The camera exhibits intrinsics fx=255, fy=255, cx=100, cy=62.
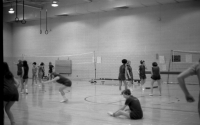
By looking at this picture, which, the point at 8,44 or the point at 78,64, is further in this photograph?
the point at 8,44

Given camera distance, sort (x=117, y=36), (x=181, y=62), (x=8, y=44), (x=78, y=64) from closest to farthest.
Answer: (x=181, y=62), (x=117, y=36), (x=78, y=64), (x=8, y=44)

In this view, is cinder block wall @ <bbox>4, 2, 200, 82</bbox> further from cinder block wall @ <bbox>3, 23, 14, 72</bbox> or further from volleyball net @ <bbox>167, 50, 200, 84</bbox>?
cinder block wall @ <bbox>3, 23, 14, 72</bbox>

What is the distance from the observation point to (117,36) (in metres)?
22.0

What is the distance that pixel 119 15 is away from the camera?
21906mm

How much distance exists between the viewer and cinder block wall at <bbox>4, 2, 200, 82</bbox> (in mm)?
19219

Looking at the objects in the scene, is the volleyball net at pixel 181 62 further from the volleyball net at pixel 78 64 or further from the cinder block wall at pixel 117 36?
the volleyball net at pixel 78 64

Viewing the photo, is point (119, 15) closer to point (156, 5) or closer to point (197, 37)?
point (156, 5)

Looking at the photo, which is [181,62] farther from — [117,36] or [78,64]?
[78,64]

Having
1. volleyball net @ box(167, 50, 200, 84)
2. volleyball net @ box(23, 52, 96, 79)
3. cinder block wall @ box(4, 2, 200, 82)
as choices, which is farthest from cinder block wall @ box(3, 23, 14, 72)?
volleyball net @ box(167, 50, 200, 84)

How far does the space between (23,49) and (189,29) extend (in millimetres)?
17483

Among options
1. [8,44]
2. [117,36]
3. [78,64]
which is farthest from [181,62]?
[8,44]

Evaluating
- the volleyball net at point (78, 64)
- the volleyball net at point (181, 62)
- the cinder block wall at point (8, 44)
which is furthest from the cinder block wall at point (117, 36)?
the cinder block wall at point (8, 44)

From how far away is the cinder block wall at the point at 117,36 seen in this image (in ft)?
63.1

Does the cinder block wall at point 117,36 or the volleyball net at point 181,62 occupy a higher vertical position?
the cinder block wall at point 117,36
